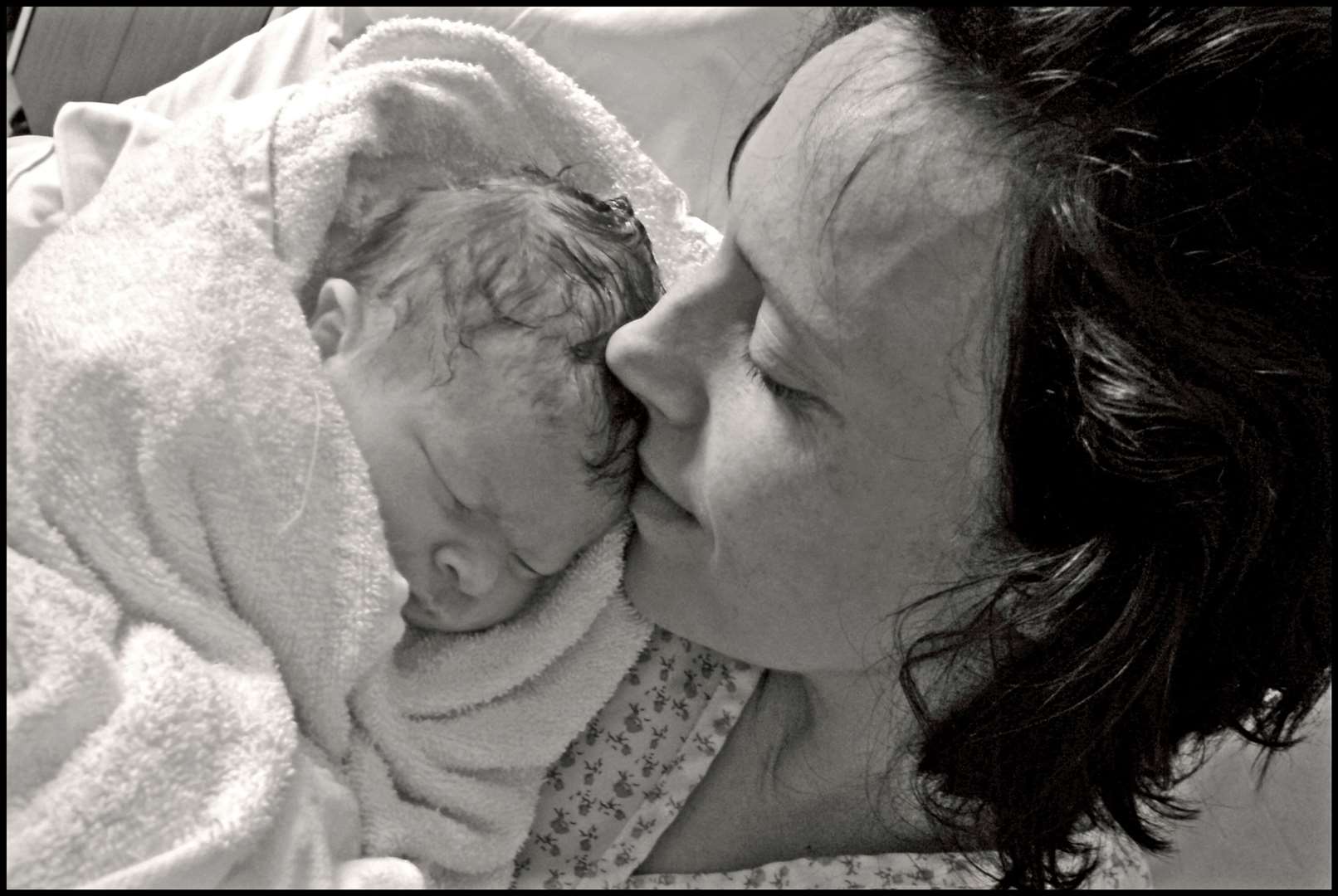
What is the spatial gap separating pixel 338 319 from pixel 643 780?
53cm

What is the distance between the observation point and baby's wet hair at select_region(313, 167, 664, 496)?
1.10 metres

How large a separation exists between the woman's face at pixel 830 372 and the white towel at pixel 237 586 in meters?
0.19

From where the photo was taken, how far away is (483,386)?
1.09m

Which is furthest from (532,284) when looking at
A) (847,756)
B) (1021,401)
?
(847,756)

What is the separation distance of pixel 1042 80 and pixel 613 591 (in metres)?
0.59

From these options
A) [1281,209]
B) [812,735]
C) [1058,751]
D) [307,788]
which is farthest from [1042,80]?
[307,788]

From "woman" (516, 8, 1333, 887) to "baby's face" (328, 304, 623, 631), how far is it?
0.09 meters

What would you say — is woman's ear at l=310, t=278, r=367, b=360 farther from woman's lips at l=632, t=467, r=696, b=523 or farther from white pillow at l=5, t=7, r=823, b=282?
white pillow at l=5, t=7, r=823, b=282

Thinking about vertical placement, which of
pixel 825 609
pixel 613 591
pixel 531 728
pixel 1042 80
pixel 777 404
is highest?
pixel 1042 80

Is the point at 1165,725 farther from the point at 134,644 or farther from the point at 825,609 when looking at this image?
the point at 134,644

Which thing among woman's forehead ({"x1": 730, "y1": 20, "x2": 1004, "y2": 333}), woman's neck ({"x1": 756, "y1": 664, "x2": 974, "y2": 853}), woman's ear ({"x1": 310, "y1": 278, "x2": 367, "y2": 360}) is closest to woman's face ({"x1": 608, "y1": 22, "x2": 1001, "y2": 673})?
woman's forehead ({"x1": 730, "y1": 20, "x2": 1004, "y2": 333})

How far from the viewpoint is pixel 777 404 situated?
1.01 m

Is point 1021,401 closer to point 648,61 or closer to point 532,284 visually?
point 532,284

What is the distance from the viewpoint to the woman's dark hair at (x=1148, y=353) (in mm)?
846
